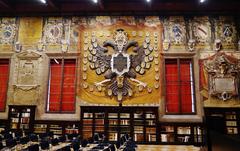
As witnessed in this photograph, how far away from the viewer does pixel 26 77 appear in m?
16.5

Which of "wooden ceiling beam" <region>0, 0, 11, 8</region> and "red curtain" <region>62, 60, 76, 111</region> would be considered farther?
"wooden ceiling beam" <region>0, 0, 11, 8</region>

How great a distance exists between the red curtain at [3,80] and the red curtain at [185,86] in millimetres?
11185

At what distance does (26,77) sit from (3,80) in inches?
63.6

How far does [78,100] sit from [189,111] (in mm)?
6788

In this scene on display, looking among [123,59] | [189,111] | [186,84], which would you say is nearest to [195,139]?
[189,111]

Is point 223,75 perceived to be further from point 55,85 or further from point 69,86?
point 55,85

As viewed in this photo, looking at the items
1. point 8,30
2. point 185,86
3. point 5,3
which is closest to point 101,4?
point 5,3

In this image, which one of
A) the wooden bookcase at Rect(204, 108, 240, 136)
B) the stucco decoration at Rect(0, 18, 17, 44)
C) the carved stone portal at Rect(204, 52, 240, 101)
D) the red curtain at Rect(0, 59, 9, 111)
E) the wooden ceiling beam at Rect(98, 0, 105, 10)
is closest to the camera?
the wooden bookcase at Rect(204, 108, 240, 136)

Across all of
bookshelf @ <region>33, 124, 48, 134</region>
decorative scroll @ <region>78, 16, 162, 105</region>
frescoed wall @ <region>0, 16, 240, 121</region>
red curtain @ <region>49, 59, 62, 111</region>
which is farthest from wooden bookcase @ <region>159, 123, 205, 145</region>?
bookshelf @ <region>33, 124, 48, 134</region>

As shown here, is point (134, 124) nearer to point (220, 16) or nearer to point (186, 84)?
point (186, 84)

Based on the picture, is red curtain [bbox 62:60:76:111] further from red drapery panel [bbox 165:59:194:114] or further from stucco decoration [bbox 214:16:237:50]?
stucco decoration [bbox 214:16:237:50]

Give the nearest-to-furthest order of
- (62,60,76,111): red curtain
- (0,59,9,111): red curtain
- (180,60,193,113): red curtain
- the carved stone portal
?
1. the carved stone portal
2. (180,60,193,113): red curtain
3. (62,60,76,111): red curtain
4. (0,59,9,111): red curtain

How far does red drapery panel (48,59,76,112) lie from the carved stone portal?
8.44 m

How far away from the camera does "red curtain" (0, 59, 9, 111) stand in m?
16.4
